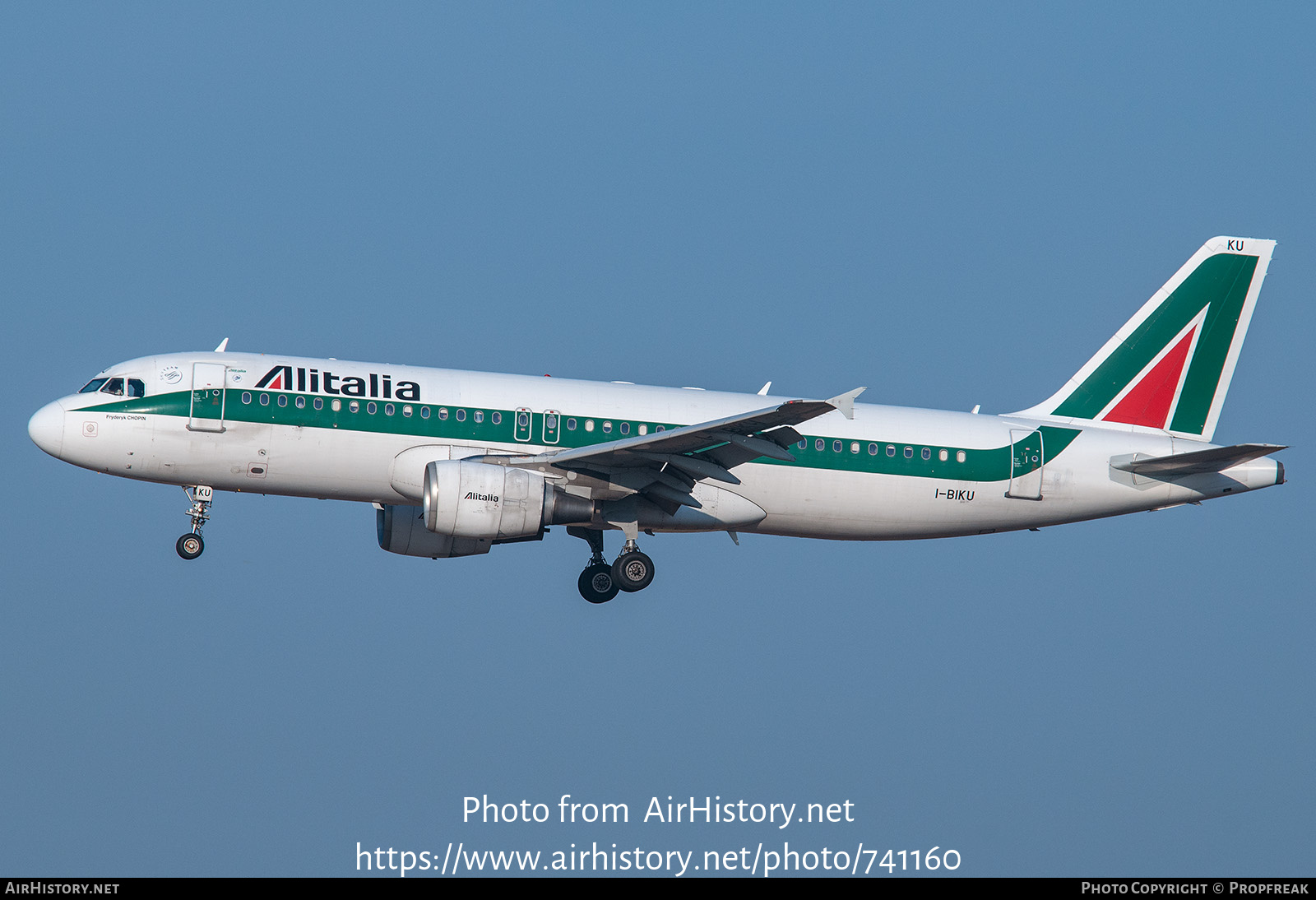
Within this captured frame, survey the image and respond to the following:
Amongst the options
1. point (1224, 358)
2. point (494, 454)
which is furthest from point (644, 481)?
point (1224, 358)

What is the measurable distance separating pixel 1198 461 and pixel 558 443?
15.4 meters

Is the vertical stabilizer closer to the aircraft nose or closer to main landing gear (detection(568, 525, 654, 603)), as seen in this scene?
main landing gear (detection(568, 525, 654, 603))

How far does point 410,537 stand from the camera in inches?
1494

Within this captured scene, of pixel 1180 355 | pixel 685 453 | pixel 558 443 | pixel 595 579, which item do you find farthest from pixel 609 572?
pixel 1180 355

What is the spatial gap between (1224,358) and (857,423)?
10979mm

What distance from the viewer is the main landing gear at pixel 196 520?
3447 cm

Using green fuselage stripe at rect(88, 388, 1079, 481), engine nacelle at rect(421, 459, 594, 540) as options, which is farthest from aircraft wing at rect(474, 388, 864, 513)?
green fuselage stripe at rect(88, 388, 1079, 481)

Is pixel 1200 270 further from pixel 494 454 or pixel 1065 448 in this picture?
pixel 494 454

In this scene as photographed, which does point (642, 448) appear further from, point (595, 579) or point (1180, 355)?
point (1180, 355)

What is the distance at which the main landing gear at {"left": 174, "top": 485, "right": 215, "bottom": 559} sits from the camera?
34.5 metres

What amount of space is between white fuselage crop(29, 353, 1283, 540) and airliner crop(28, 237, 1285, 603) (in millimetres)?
46

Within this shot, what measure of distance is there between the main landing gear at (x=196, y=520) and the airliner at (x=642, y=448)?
5cm

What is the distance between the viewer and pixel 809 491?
3612 centimetres

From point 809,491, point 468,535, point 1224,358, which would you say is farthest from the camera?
point 1224,358
